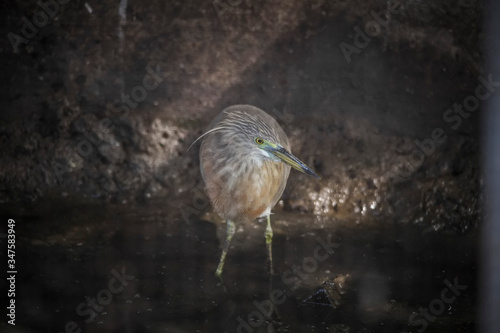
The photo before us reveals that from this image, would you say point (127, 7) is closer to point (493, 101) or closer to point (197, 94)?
point (197, 94)

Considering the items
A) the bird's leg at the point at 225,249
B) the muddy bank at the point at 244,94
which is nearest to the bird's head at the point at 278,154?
the bird's leg at the point at 225,249

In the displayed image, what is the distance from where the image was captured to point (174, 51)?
20.1ft

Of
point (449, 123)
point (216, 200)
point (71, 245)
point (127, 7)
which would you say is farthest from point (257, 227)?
point (127, 7)

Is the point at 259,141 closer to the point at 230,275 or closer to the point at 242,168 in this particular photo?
the point at 242,168

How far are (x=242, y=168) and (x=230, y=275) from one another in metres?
0.78

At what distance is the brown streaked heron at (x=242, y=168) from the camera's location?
4711 millimetres

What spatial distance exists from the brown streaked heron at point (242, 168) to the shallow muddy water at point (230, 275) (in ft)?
1.00

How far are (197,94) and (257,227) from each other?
142 centimetres

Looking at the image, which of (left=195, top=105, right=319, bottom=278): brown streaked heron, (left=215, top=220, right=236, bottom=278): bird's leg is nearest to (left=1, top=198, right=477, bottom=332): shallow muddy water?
(left=215, top=220, right=236, bottom=278): bird's leg

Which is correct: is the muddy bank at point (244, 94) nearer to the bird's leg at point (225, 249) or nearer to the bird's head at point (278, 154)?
the bird's leg at point (225, 249)

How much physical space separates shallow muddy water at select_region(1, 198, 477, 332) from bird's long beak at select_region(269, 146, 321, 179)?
2.64ft

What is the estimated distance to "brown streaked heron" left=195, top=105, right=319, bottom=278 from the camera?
4.71 metres

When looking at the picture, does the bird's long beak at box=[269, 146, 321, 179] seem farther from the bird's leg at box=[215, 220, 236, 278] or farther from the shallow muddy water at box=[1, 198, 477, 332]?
the shallow muddy water at box=[1, 198, 477, 332]

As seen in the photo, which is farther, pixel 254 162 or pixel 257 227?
pixel 257 227
